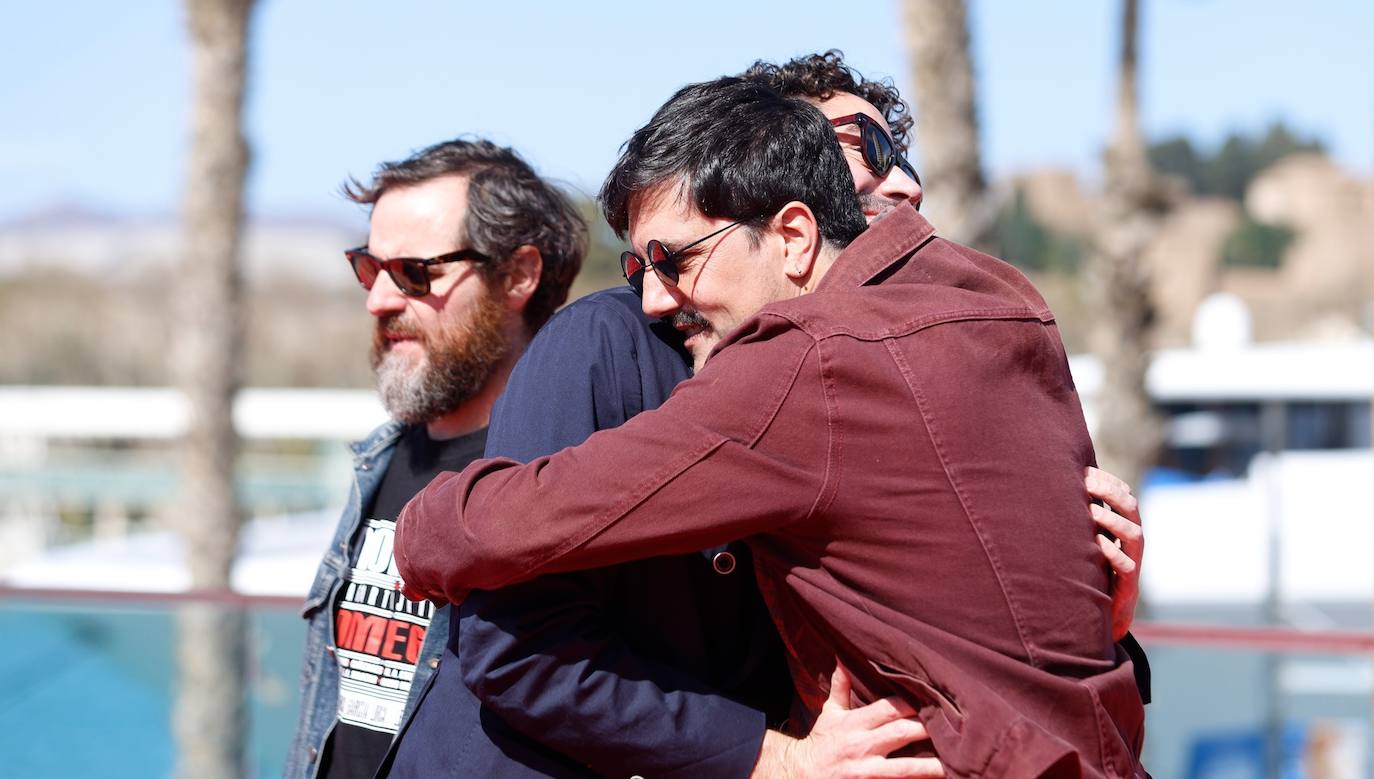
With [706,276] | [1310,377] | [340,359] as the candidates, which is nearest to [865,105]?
[706,276]

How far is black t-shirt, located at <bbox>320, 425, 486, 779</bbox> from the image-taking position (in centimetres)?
229

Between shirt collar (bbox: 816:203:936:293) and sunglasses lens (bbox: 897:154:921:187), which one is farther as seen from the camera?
sunglasses lens (bbox: 897:154:921:187)

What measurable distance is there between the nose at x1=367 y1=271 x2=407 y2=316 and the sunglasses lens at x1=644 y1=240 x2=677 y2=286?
87 centimetres

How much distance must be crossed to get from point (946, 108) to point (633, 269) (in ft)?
17.9

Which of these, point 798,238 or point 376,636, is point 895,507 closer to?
point 798,238

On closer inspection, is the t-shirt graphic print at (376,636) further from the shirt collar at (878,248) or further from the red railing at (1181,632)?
the red railing at (1181,632)

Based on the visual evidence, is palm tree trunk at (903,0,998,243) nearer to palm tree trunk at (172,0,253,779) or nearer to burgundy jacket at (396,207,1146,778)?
palm tree trunk at (172,0,253,779)

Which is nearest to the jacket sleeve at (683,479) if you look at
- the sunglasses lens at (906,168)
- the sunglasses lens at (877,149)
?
the sunglasses lens at (877,149)

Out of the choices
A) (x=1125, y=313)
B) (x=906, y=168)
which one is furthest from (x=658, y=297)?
(x=1125, y=313)

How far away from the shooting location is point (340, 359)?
148 ft

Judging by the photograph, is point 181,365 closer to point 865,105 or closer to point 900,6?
point 900,6

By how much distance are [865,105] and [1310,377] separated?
59.0ft

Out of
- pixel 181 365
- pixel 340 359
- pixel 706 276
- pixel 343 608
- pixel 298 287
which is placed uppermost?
A: pixel 706 276

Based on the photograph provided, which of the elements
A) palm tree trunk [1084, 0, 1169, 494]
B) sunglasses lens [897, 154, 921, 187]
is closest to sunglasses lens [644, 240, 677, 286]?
sunglasses lens [897, 154, 921, 187]
